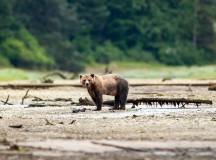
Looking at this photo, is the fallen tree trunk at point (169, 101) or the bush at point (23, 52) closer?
the fallen tree trunk at point (169, 101)

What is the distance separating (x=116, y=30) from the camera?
9919cm

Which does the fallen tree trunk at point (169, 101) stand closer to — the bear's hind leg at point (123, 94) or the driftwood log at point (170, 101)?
the driftwood log at point (170, 101)

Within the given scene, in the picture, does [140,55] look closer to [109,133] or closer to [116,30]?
[116,30]

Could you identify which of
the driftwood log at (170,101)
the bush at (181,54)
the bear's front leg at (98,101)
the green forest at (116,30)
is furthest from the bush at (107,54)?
the bear's front leg at (98,101)

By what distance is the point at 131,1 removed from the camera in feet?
329

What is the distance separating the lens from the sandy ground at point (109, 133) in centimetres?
1563

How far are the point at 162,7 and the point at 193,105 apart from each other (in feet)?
248

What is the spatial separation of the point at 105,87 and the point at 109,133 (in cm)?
856

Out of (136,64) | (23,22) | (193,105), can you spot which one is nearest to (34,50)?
(23,22)

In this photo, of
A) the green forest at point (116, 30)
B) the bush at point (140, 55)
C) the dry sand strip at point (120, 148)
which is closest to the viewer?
the dry sand strip at point (120, 148)

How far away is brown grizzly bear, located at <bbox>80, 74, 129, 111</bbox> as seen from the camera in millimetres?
26547

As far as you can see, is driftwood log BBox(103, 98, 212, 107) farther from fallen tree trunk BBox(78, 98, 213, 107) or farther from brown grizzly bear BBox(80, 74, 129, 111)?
brown grizzly bear BBox(80, 74, 129, 111)

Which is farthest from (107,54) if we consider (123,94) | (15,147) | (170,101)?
(15,147)

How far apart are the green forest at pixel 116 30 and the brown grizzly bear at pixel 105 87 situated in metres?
57.9
